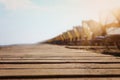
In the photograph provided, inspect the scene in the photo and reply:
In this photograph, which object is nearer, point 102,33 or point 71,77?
point 71,77

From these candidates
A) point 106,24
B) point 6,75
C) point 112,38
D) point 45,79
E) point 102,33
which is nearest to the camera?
point 45,79

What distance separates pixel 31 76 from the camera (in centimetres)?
167

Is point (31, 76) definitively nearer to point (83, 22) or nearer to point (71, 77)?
point (71, 77)

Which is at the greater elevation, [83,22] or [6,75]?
[83,22]

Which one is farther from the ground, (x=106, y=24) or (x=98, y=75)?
(x=106, y=24)

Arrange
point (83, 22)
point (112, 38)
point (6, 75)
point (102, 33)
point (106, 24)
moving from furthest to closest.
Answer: point (83, 22) → point (106, 24) → point (102, 33) → point (112, 38) → point (6, 75)

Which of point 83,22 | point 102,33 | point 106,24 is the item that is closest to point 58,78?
point 102,33

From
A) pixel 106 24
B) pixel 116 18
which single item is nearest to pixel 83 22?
pixel 106 24

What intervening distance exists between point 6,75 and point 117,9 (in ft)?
78.5

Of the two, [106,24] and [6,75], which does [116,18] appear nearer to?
[106,24]

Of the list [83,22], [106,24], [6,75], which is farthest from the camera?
[83,22]

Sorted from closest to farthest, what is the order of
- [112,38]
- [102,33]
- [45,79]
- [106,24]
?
[45,79] → [112,38] → [102,33] → [106,24]

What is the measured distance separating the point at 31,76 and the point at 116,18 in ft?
78.9

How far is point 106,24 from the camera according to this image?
2783 cm
